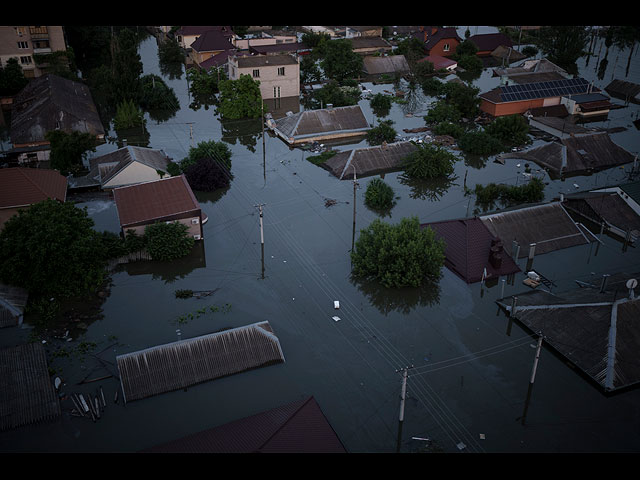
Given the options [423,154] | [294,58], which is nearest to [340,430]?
[423,154]

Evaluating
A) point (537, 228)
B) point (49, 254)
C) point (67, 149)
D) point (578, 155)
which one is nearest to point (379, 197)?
point (537, 228)

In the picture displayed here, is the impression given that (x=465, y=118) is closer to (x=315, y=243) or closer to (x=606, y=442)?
(x=315, y=243)

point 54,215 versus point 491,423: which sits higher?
point 54,215

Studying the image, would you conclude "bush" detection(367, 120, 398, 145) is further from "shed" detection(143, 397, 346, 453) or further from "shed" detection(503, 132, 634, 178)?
"shed" detection(143, 397, 346, 453)

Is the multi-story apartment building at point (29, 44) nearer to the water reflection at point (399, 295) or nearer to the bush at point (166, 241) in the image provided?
the bush at point (166, 241)

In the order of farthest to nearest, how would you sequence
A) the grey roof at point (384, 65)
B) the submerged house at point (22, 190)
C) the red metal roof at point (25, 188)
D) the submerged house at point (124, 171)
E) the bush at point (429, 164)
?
the grey roof at point (384, 65), the bush at point (429, 164), the submerged house at point (124, 171), the red metal roof at point (25, 188), the submerged house at point (22, 190)

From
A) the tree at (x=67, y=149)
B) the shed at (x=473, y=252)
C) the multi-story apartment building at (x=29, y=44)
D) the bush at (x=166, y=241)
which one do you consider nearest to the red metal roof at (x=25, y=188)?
the tree at (x=67, y=149)

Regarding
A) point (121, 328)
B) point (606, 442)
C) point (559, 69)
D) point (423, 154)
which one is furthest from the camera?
point (559, 69)
